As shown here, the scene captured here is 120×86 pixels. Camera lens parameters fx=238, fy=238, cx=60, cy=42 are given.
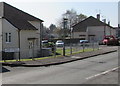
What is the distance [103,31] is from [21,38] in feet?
140

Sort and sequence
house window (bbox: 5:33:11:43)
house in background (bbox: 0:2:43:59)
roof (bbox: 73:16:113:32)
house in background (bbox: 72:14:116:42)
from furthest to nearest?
roof (bbox: 73:16:113:32), house in background (bbox: 72:14:116:42), house window (bbox: 5:33:11:43), house in background (bbox: 0:2:43:59)

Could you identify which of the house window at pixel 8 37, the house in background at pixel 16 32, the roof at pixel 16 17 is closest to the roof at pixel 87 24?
the roof at pixel 16 17

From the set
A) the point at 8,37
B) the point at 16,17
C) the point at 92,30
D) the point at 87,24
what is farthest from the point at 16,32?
the point at 87,24

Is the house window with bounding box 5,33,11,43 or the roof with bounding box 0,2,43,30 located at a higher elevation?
the roof with bounding box 0,2,43,30

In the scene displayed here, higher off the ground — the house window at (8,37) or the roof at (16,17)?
the roof at (16,17)

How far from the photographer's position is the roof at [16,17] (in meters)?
35.3

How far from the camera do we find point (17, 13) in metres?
40.5

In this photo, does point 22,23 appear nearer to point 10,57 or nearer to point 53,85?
point 10,57

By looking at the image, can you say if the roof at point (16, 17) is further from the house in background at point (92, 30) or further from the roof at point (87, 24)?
the roof at point (87, 24)

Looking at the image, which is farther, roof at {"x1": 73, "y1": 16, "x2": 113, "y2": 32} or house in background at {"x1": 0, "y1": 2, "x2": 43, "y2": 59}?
roof at {"x1": 73, "y1": 16, "x2": 113, "y2": 32}

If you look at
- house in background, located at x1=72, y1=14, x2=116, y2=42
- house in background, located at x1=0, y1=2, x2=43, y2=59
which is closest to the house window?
house in background, located at x1=0, y1=2, x2=43, y2=59

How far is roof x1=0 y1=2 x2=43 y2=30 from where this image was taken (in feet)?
116

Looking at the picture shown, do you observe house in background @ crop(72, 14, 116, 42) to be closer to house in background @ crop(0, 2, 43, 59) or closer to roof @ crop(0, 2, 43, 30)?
roof @ crop(0, 2, 43, 30)

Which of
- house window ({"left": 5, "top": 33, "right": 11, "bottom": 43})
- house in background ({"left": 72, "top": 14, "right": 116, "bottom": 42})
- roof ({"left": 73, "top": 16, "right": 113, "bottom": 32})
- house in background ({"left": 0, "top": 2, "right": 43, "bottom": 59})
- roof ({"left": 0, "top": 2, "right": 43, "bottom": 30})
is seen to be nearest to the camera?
house in background ({"left": 0, "top": 2, "right": 43, "bottom": 59})
